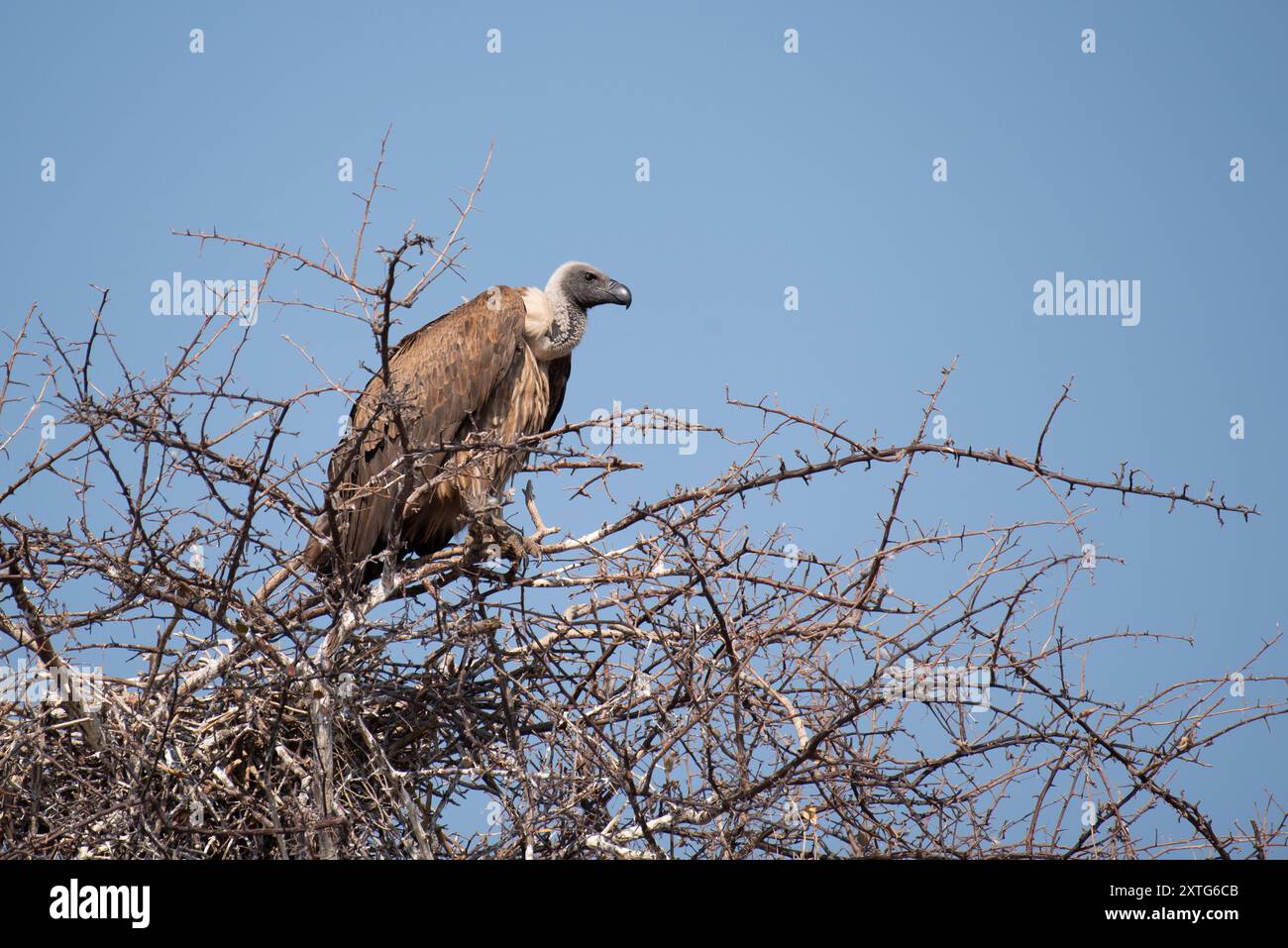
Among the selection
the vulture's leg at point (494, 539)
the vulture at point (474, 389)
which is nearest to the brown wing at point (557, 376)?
the vulture at point (474, 389)

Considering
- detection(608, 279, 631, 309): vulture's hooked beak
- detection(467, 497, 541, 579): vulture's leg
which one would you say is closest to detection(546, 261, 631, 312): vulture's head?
detection(608, 279, 631, 309): vulture's hooked beak

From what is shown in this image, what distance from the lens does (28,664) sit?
5.26 m

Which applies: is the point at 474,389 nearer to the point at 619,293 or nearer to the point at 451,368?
the point at 451,368

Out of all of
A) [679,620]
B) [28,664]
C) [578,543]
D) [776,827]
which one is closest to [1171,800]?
[776,827]

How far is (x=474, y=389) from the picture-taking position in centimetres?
768

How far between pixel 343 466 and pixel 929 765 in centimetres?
251

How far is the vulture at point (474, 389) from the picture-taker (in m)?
7.08

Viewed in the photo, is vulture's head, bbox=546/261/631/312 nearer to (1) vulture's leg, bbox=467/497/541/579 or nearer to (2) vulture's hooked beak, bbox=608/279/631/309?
(2) vulture's hooked beak, bbox=608/279/631/309

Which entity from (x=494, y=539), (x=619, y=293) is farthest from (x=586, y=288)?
(x=494, y=539)

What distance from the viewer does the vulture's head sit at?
331 inches

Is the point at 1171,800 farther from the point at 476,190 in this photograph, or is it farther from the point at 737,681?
the point at 476,190

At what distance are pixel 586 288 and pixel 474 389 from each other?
1.18 meters

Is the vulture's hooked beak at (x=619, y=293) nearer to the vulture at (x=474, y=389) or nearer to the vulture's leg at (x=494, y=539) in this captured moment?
the vulture at (x=474, y=389)
